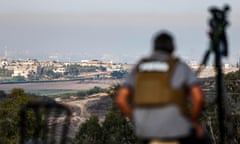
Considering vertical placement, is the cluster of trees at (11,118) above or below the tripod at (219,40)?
below

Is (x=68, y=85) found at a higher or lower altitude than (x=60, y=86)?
lower

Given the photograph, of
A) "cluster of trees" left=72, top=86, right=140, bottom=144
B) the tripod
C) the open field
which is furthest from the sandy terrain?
the tripod

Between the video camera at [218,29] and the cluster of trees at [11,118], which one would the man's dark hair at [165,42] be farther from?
the cluster of trees at [11,118]

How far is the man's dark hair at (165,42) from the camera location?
12.5 ft

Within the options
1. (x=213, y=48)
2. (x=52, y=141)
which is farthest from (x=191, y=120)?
(x=52, y=141)

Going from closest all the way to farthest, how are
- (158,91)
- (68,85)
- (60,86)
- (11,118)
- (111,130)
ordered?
(158,91) → (11,118) → (111,130) → (60,86) → (68,85)

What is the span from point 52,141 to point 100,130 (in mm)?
35082

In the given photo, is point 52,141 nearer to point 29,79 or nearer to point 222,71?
point 222,71

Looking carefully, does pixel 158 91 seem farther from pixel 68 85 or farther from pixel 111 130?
pixel 68 85

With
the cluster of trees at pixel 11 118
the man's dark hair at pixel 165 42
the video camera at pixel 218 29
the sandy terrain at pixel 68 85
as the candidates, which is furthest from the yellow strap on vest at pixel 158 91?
the sandy terrain at pixel 68 85

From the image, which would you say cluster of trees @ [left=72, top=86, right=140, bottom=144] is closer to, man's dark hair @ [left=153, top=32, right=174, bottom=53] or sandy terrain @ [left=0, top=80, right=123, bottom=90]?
man's dark hair @ [left=153, top=32, right=174, bottom=53]

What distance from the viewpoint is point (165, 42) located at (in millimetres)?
3820

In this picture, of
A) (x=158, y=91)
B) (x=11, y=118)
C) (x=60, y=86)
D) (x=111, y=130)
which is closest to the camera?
(x=158, y=91)

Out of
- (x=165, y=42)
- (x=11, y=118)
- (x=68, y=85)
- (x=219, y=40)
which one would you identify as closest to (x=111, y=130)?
(x=11, y=118)
